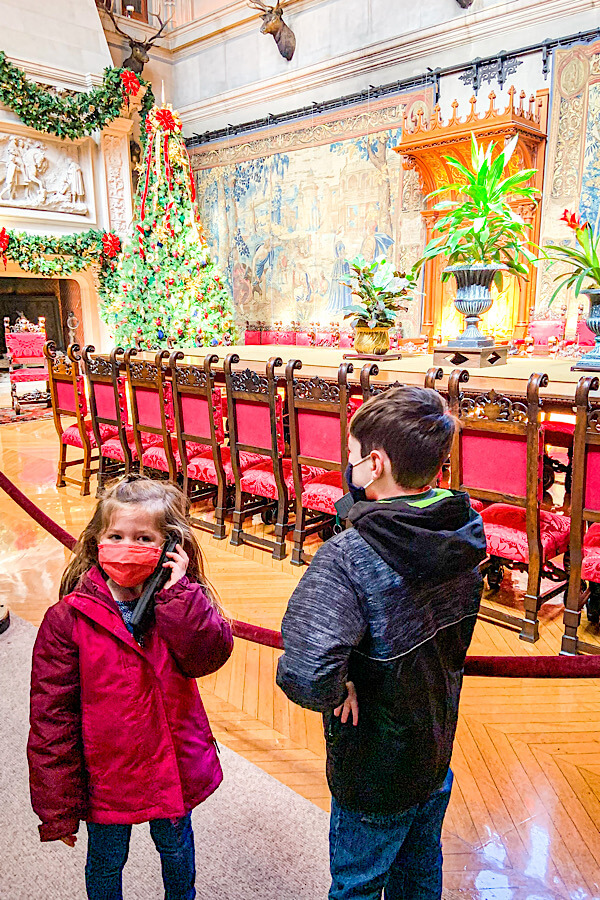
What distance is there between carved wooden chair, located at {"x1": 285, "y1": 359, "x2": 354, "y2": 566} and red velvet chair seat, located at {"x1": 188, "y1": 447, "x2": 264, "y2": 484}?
2.30ft

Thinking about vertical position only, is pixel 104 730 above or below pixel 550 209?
below

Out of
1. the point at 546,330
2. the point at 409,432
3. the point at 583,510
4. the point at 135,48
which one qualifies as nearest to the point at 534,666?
the point at 409,432

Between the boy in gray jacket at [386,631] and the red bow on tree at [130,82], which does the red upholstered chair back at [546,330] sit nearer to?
the boy in gray jacket at [386,631]

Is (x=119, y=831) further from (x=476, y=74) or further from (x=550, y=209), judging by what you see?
(x=476, y=74)

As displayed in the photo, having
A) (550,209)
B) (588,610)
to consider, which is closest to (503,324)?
(550,209)

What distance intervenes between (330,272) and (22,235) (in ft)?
16.2

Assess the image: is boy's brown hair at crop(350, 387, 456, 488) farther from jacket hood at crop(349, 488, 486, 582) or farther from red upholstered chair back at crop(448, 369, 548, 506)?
red upholstered chair back at crop(448, 369, 548, 506)

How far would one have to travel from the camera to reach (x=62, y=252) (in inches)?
420

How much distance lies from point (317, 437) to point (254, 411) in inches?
22.3

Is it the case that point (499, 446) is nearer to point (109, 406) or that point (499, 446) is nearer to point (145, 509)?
point (145, 509)

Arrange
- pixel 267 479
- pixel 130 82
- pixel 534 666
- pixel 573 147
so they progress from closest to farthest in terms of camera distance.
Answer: pixel 534 666 < pixel 267 479 < pixel 573 147 < pixel 130 82

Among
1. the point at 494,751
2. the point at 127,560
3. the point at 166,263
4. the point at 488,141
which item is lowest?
the point at 494,751

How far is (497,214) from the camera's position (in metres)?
3.88

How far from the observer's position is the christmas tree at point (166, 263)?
8602 mm
